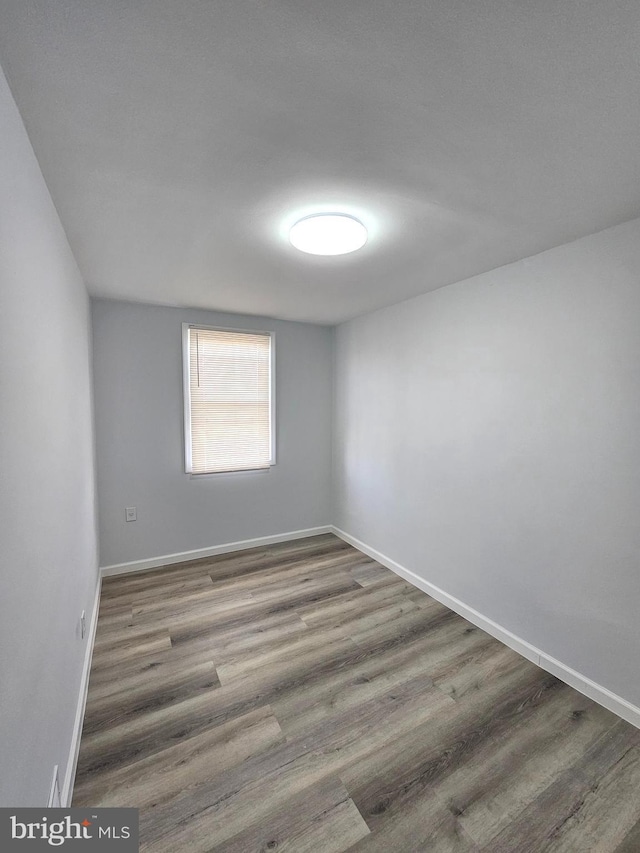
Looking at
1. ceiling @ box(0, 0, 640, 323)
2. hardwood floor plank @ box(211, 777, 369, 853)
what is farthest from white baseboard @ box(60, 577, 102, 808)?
ceiling @ box(0, 0, 640, 323)

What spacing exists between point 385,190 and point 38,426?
153 centimetres

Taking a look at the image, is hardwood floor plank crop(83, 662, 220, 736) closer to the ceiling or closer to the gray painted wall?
the gray painted wall

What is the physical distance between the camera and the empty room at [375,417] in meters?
0.88

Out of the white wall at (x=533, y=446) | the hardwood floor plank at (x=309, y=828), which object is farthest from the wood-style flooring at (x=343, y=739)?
the white wall at (x=533, y=446)

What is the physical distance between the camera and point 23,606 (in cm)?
93

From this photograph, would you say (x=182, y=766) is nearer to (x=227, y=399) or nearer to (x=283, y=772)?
(x=283, y=772)

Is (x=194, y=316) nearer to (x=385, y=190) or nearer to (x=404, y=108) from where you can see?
(x=385, y=190)

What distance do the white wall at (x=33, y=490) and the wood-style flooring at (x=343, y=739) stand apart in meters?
0.40

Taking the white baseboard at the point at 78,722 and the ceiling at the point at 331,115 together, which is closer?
the ceiling at the point at 331,115

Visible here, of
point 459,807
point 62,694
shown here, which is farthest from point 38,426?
point 459,807

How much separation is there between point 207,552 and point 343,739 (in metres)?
2.21

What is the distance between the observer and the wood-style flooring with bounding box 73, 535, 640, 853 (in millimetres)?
1254

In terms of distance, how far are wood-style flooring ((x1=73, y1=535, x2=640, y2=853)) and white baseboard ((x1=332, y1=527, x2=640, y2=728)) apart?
0.16 ft

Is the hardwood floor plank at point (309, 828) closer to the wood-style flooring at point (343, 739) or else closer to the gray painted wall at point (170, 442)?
the wood-style flooring at point (343, 739)
